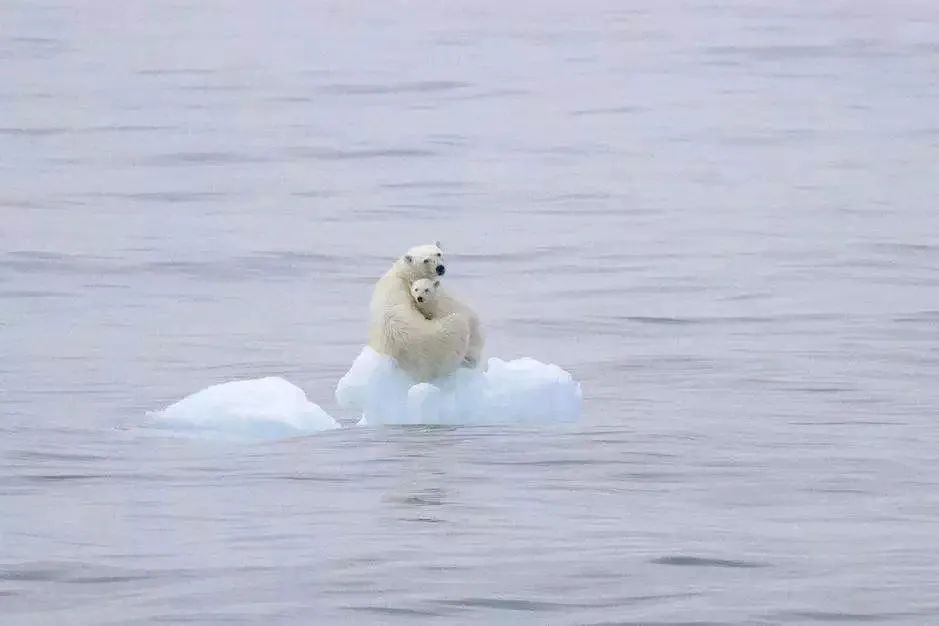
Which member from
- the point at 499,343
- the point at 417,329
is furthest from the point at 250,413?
the point at 499,343

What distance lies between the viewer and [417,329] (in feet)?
37.5

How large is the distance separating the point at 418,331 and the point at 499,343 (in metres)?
3.72

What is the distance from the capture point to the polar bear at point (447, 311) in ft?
38.0

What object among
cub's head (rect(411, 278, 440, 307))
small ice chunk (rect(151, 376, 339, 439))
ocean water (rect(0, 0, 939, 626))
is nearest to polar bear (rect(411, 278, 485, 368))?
cub's head (rect(411, 278, 440, 307))

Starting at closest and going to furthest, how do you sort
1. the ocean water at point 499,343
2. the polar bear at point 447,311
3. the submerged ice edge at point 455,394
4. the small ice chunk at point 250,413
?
the ocean water at point 499,343 < the small ice chunk at point 250,413 < the submerged ice edge at point 455,394 < the polar bear at point 447,311

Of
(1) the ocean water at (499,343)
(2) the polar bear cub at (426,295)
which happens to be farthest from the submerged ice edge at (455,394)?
(2) the polar bear cub at (426,295)

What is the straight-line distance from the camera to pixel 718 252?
19.8m

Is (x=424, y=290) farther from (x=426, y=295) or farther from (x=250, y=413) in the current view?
(x=250, y=413)

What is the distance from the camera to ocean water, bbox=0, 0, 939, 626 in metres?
9.09

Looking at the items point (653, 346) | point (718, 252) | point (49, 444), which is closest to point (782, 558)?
point (49, 444)

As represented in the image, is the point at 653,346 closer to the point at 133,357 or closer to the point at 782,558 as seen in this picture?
the point at 133,357

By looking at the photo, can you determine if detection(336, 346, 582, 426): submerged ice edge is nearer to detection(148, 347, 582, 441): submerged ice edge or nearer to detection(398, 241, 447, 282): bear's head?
detection(148, 347, 582, 441): submerged ice edge

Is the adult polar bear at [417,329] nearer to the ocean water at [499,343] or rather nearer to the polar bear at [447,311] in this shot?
the polar bear at [447,311]

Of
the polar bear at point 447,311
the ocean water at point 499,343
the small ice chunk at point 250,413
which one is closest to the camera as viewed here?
the ocean water at point 499,343
